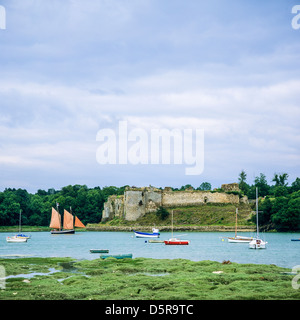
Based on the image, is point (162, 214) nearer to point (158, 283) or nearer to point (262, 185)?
point (262, 185)

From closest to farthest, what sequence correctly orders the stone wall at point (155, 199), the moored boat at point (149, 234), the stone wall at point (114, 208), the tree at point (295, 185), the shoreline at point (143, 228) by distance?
the moored boat at point (149, 234)
the shoreline at point (143, 228)
the stone wall at point (155, 199)
the stone wall at point (114, 208)
the tree at point (295, 185)

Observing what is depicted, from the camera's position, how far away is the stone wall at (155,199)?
104750 mm

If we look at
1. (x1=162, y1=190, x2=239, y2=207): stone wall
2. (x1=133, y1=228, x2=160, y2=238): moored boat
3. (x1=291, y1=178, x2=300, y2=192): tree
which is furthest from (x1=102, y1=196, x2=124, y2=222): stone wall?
(x1=291, y1=178, x2=300, y2=192): tree

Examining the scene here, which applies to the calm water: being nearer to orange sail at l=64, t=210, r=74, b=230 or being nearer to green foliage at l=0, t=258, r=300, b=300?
green foliage at l=0, t=258, r=300, b=300

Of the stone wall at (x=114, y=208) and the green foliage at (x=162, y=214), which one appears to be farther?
the stone wall at (x=114, y=208)

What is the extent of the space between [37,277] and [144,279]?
624 centimetres

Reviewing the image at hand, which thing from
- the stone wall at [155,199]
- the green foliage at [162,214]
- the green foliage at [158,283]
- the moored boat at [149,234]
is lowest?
the moored boat at [149,234]

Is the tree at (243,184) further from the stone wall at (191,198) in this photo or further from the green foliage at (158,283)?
the green foliage at (158,283)

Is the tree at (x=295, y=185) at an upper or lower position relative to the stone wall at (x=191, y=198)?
upper

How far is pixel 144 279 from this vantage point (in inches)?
949

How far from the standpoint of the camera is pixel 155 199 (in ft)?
355

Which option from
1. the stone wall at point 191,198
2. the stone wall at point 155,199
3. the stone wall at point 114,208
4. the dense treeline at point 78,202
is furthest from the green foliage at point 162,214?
the dense treeline at point 78,202
